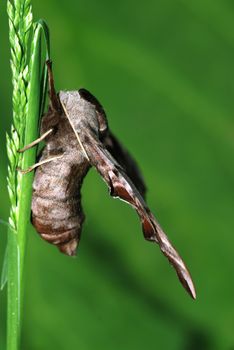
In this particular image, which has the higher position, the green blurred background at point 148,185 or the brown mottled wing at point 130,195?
the brown mottled wing at point 130,195

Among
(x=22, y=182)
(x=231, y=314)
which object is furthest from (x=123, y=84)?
(x=22, y=182)

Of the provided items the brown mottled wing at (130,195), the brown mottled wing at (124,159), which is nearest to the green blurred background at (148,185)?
the brown mottled wing at (124,159)

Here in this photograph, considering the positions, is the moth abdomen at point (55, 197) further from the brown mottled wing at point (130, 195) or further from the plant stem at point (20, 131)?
the plant stem at point (20, 131)

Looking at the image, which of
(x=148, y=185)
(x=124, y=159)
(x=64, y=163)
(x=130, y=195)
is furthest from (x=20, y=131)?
(x=148, y=185)

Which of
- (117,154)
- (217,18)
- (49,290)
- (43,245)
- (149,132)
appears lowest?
(49,290)

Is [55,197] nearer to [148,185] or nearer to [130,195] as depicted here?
[130,195]

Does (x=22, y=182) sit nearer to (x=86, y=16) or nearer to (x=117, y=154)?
(x=117, y=154)
